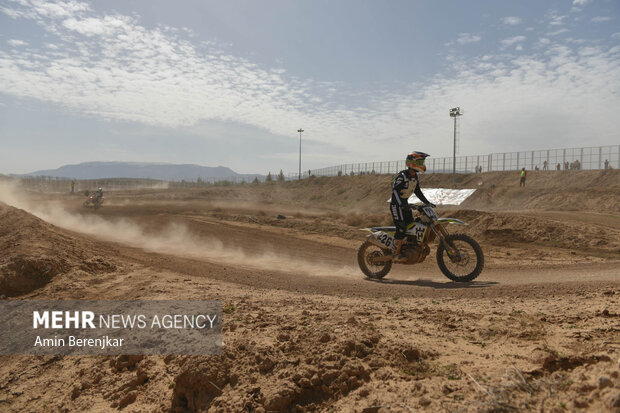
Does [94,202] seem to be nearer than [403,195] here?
No

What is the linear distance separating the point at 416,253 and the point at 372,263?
1257mm

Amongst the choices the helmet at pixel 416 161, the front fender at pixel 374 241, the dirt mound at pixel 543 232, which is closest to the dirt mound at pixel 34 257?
the front fender at pixel 374 241

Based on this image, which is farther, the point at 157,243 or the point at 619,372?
the point at 157,243

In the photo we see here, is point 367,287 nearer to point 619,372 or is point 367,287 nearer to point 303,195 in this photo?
point 619,372

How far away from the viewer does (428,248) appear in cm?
903

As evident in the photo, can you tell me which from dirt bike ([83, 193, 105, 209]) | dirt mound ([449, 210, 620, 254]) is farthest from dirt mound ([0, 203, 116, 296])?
dirt bike ([83, 193, 105, 209])

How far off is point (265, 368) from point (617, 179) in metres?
45.6

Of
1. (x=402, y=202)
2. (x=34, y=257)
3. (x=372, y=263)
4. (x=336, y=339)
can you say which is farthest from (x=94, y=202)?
(x=336, y=339)

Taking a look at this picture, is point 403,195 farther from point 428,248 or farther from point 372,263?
point 372,263

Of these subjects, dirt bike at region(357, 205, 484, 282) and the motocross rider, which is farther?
the motocross rider

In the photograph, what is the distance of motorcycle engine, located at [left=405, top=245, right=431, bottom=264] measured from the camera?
29.5 feet

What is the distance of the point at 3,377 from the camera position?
5.59 metres

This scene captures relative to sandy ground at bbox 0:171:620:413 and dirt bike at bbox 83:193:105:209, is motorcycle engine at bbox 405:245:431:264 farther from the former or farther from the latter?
dirt bike at bbox 83:193:105:209

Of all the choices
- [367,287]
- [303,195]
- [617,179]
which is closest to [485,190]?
[617,179]
